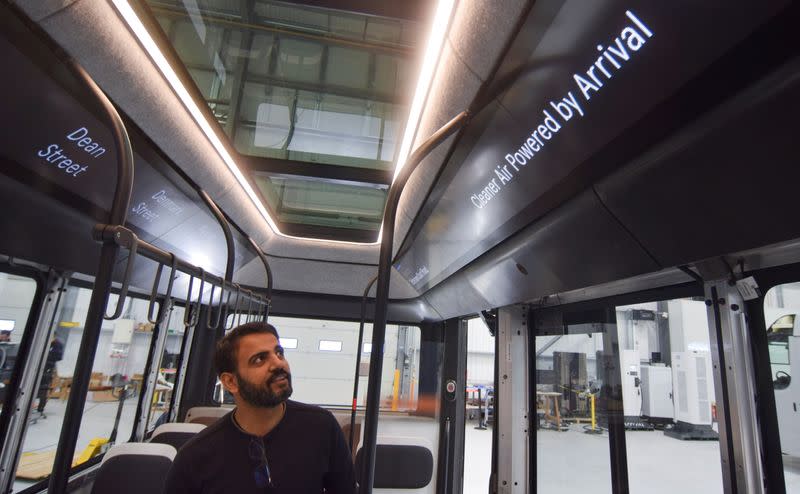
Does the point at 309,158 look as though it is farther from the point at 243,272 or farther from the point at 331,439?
the point at 243,272

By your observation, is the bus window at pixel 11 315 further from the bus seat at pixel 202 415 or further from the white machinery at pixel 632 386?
the white machinery at pixel 632 386

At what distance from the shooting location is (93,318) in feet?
3.53

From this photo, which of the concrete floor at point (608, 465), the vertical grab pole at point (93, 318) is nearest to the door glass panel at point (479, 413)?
the concrete floor at point (608, 465)

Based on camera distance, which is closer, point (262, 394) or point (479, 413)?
point (262, 394)

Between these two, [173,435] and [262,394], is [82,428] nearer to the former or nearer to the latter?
[173,435]

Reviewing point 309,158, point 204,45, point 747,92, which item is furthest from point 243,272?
point 747,92

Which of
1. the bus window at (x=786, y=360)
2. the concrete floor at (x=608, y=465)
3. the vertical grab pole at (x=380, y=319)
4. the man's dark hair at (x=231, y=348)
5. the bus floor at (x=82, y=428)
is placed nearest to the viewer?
the vertical grab pole at (x=380, y=319)

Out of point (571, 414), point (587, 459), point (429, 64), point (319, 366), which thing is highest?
point (429, 64)

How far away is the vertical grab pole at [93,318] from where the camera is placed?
1015mm

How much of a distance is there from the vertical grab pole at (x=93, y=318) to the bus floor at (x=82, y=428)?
11.0ft

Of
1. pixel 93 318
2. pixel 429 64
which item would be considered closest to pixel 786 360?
pixel 429 64

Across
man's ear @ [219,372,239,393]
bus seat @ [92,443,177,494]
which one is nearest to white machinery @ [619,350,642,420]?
man's ear @ [219,372,239,393]

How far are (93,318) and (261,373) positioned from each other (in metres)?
0.53

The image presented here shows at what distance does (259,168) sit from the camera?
296cm
